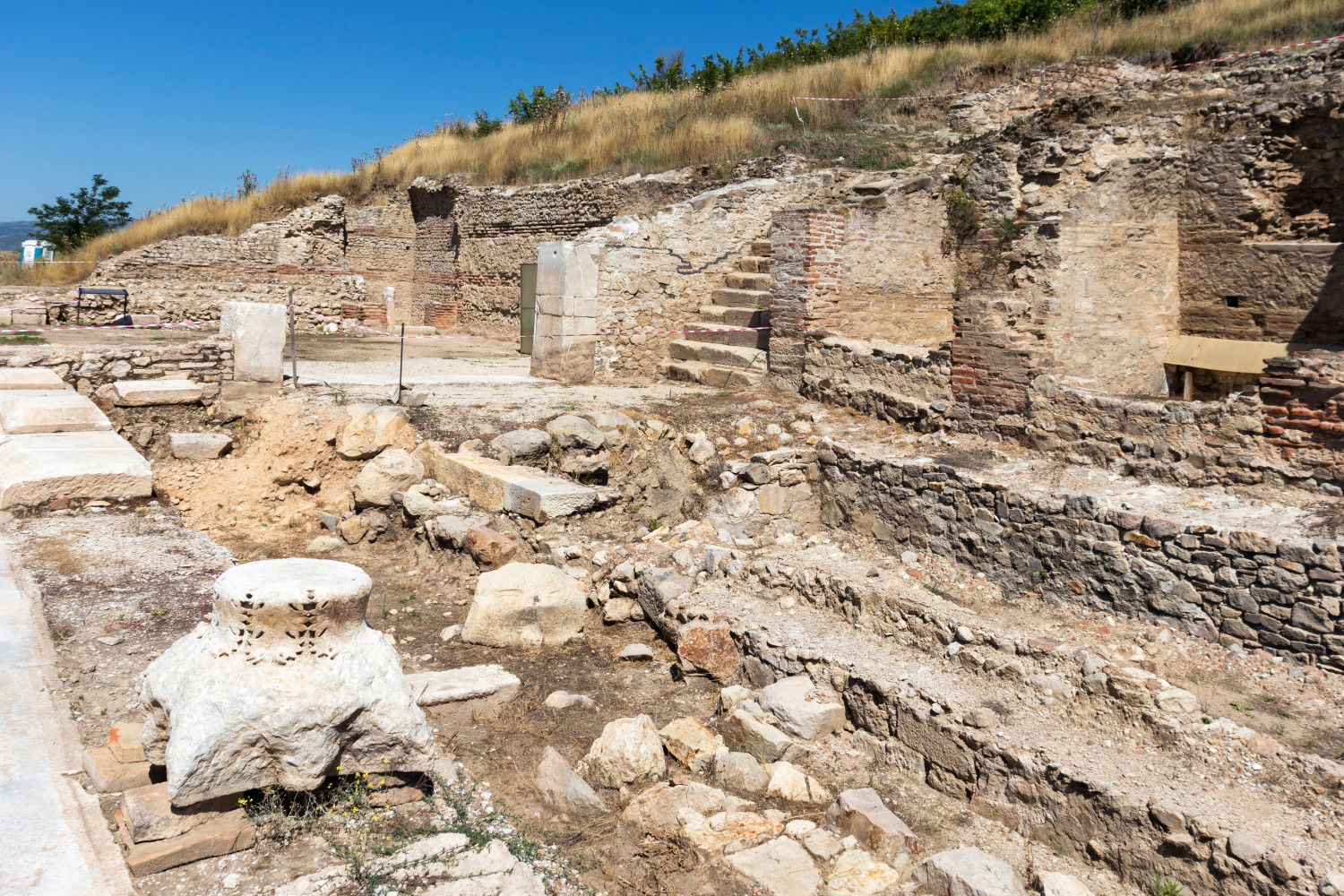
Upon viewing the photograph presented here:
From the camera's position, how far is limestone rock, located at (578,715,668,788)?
4.41 metres

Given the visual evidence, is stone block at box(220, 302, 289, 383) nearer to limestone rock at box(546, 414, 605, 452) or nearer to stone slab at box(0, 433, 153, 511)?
stone slab at box(0, 433, 153, 511)

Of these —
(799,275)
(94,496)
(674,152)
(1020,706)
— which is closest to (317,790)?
(1020,706)

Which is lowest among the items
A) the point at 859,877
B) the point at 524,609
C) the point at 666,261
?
the point at 859,877

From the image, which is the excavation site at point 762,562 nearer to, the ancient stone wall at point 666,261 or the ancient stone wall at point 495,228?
the ancient stone wall at point 666,261

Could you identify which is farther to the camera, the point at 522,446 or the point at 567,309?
the point at 567,309

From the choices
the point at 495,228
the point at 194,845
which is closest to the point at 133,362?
the point at 194,845

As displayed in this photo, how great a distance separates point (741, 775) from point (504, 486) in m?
3.50

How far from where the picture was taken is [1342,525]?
5.03m

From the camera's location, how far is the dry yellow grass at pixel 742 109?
47.3 ft

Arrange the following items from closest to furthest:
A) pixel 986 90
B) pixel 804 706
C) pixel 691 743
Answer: pixel 691 743 → pixel 804 706 → pixel 986 90

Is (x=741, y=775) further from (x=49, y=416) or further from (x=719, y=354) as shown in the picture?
(x=719, y=354)

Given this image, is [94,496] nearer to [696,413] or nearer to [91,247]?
[696,413]

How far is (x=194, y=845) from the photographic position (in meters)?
2.73

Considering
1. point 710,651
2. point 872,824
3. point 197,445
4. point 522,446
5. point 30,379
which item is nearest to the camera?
point 872,824
